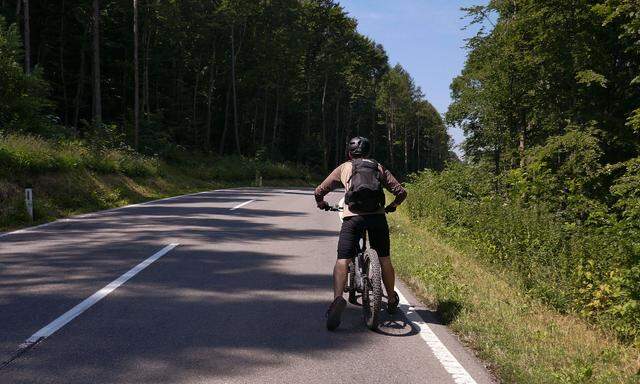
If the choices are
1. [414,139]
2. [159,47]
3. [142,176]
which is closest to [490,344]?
[142,176]

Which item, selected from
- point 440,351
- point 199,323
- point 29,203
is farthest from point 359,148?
point 29,203

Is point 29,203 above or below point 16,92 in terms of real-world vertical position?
below

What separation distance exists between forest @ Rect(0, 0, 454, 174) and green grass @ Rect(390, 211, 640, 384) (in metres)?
16.4

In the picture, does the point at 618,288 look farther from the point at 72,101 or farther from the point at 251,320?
the point at 72,101

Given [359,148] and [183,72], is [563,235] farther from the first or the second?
[183,72]

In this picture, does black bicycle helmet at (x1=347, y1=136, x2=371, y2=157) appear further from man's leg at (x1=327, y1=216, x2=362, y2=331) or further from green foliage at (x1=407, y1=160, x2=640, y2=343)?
green foliage at (x1=407, y1=160, x2=640, y2=343)

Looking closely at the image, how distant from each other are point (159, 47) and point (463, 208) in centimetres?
3746

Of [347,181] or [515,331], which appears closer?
[515,331]

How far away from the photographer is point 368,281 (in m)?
5.71

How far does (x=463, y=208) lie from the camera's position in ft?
53.8

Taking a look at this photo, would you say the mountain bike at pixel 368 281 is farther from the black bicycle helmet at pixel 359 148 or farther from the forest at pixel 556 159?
the forest at pixel 556 159

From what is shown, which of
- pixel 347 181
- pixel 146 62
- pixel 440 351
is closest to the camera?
pixel 440 351

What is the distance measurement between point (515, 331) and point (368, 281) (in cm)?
157

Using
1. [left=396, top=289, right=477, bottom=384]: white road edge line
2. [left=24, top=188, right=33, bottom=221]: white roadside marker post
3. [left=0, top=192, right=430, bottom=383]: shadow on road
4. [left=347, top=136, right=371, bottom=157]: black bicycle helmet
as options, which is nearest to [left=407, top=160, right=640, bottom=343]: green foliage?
[left=396, top=289, right=477, bottom=384]: white road edge line
